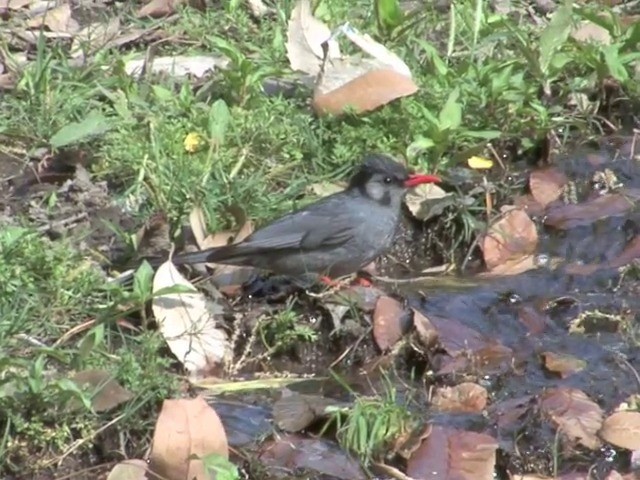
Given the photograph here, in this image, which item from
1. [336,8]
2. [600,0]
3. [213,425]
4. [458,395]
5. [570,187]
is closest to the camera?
[213,425]

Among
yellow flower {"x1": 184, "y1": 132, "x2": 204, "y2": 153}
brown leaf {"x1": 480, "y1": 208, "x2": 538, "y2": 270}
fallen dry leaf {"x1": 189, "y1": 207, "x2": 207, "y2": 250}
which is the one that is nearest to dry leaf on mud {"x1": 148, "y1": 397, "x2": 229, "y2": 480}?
fallen dry leaf {"x1": 189, "y1": 207, "x2": 207, "y2": 250}

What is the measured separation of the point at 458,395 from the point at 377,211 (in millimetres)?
1309

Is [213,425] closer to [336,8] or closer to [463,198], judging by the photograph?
[463,198]

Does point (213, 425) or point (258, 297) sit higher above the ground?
point (213, 425)

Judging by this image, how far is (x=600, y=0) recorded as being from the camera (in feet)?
28.0

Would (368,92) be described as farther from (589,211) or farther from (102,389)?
(102,389)

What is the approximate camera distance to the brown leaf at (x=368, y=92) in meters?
7.12

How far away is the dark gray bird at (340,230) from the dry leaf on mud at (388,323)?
0.52 metres

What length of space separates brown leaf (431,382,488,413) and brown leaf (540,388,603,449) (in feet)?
0.73

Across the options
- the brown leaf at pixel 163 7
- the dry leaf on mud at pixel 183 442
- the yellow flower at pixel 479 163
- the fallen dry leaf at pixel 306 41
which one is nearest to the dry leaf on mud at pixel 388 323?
the dry leaf on mud at pixel 183 442

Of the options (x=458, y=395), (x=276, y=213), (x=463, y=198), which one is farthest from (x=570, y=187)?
(x=458, y=395)

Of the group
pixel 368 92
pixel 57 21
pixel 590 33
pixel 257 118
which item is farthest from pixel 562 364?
pixel 57 21

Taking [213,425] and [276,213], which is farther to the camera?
[276,213]

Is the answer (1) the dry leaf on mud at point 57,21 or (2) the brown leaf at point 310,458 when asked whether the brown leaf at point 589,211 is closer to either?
(2) the brown leaf at point 310,458
